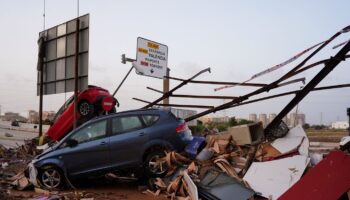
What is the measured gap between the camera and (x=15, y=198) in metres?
10.1

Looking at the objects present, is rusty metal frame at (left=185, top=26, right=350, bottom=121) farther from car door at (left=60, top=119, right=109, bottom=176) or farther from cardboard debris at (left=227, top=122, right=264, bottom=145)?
car door at (left=60, top=119, right=109, bottom=176)

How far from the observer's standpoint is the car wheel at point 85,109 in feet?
55.6

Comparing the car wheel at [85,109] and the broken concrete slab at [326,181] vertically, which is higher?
the car wheel at [85,109]

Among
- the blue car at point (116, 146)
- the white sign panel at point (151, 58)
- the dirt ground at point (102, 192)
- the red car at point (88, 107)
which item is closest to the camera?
the dirt ground at point (102, 192)

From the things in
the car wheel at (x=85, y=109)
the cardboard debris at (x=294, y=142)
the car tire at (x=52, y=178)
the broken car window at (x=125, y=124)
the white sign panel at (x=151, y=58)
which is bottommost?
the car tire at (x=52, y=178)

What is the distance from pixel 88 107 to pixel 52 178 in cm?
562

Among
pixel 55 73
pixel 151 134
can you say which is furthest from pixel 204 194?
pixel 55 73

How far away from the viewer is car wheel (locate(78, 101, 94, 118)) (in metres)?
17.0

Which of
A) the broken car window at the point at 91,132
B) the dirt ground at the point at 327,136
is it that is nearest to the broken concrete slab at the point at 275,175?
the broken car window at the point at 91,132

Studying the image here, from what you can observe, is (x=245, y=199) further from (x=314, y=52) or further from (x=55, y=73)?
(x=55, y=73)

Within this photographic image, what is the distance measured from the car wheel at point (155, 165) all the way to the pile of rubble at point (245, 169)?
15cm

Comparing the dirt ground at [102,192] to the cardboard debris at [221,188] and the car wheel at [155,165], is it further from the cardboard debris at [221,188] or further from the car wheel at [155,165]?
the cardboard debris at [221,188]

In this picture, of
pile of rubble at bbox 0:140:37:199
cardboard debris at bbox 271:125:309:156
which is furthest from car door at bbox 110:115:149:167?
cardboard debris at bbox 271:125:309:156

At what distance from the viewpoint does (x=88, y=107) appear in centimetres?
1700
